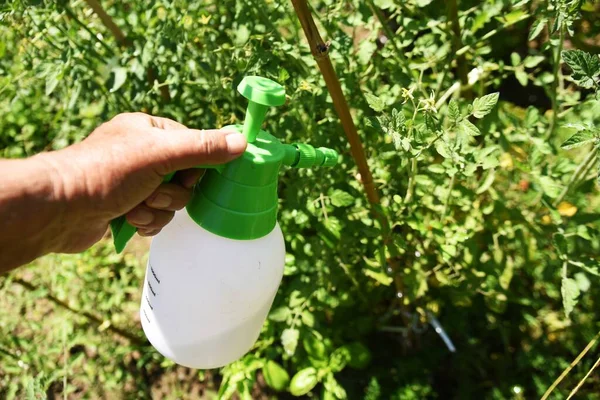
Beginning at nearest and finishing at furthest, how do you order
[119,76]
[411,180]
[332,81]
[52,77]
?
1. [332,81]
2. [411,180]
3. [52,77]
4. [119,76]

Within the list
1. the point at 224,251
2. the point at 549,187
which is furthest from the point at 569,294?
the point at 224,251

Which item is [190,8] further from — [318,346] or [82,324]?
[82,324]

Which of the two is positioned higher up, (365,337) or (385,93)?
(385,93)

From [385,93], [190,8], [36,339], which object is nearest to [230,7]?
[190,8]

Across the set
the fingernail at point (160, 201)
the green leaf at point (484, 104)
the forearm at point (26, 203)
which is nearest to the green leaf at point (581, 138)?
the green leaf at point (484, 104)

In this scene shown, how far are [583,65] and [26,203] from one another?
2.81 ft

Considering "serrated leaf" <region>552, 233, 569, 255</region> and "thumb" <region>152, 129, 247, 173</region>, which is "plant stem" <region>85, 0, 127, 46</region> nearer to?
"thumb" <region>152, 129, 247, 173</region>

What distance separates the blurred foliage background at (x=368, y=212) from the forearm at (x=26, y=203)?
0.49 meters

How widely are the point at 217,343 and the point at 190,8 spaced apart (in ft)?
2.57

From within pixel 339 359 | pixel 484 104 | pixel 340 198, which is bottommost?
pixel 339 359

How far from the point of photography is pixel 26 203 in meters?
0.74

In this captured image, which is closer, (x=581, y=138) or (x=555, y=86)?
(x=581, y=138)

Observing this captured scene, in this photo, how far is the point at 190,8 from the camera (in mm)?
1279

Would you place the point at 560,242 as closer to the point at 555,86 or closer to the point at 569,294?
the point at 569,294
